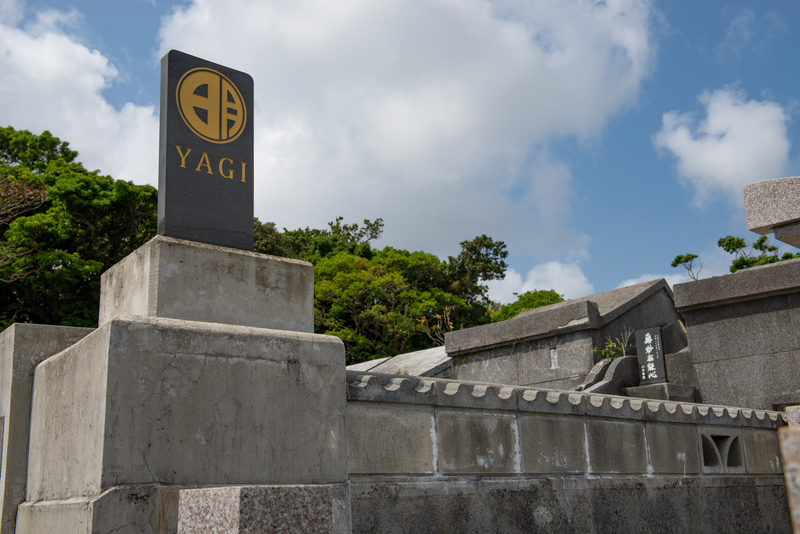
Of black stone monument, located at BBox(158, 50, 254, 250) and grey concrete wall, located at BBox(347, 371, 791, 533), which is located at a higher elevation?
black stone monument, located at BBox(158, 50, 254, 250)

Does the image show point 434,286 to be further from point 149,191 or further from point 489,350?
point 489,350

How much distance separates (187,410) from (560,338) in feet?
22.1

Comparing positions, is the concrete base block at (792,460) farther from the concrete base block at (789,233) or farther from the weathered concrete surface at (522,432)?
the concrete base block at (789,233)

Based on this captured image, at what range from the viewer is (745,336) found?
Result: 25.0 feet

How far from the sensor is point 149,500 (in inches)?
126

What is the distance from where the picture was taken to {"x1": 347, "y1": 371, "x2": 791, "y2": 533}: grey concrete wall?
162 inches

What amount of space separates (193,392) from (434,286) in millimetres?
28687

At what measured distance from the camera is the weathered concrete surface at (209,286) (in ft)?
12.7

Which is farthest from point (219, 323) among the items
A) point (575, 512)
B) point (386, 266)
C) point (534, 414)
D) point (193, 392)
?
point (386, 266)

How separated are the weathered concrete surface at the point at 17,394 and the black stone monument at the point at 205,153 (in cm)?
121

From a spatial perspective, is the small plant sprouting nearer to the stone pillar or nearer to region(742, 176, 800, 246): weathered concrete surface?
region(742, 176, 800, 246): weathered concrete surface

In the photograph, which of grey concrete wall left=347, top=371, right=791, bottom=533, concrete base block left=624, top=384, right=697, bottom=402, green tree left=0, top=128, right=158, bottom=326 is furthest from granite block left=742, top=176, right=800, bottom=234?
green tree left=0, top=128, right=158, bottom=326

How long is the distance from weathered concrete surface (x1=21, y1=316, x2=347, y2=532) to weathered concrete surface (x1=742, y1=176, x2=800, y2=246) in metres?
4.23

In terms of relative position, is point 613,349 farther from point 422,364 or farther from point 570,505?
point 570,505
